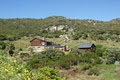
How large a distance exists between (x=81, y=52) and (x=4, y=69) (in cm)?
3863

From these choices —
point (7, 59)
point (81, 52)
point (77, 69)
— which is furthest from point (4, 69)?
point (81, 52)

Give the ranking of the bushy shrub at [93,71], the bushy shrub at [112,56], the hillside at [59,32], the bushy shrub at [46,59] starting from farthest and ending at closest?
the hillside at [59,32] < the bushy shrub at [112,56] < the bushy shrub at [46,59] < the bushy shrub at [93,71]

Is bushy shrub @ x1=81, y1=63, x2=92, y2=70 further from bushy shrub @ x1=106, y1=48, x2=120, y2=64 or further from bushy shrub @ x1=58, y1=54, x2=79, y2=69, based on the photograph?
bushy shrub @ x1=106, y1=48, x2=120, y2=64

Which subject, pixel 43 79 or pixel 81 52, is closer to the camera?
pixel 43 79

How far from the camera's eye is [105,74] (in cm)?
3456

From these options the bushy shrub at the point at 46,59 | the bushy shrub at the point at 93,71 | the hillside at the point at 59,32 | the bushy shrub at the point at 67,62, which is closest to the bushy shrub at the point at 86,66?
the bushy shrub at the point at 93,71

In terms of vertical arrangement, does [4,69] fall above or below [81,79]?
above

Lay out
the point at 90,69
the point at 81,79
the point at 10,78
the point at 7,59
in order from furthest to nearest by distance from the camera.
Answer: the point at 90,69 → the point at 81,79 → the point at 7,59 → the point at 10,78

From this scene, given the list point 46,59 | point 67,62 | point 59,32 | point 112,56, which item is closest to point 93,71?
point 67,62

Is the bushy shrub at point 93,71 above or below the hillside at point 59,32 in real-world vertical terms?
below

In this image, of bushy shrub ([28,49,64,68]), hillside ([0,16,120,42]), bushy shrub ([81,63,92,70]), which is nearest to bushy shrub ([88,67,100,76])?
bushy shrub ([81,63,92,70])

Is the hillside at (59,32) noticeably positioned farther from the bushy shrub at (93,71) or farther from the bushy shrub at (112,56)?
the bushy shrub at (93,71)

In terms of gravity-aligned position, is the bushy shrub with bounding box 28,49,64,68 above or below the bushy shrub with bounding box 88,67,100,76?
above

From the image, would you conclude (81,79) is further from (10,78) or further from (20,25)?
(20,25)
